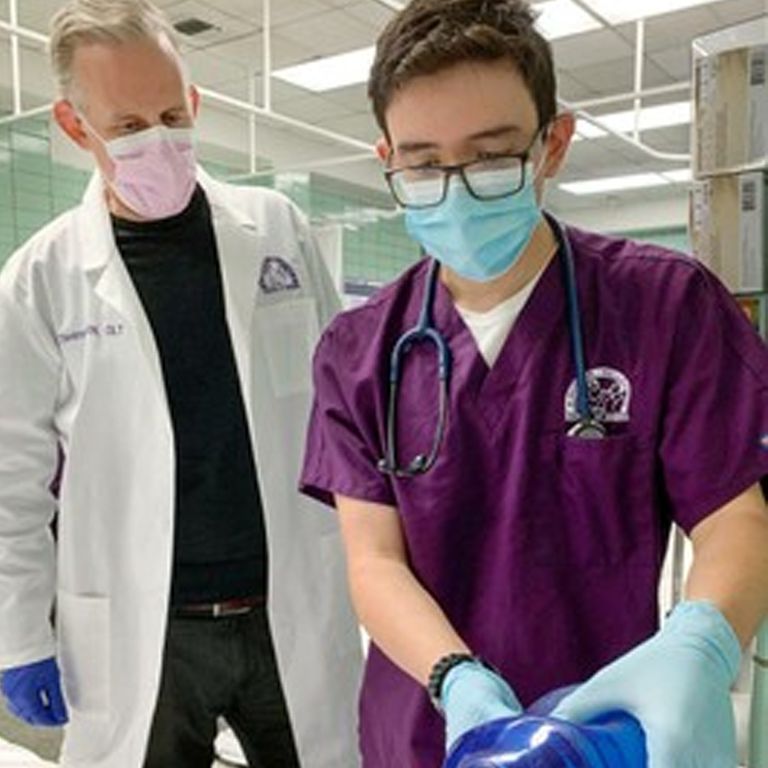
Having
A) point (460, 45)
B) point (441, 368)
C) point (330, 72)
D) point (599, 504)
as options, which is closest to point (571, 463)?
point (599, 504)

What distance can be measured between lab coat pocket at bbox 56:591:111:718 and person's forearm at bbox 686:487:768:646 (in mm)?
952

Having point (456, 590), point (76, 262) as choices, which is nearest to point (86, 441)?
point (76, 262)

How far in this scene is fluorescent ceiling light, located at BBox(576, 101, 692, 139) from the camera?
7.24 m

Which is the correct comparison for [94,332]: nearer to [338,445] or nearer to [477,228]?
[338,445]

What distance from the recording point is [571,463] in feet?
2.93

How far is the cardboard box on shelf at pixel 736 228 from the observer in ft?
6.05

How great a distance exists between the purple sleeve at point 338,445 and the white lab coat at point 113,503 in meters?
0.35

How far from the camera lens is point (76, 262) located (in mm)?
1409

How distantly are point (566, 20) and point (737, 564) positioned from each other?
5.23m

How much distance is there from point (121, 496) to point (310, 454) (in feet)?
1.55

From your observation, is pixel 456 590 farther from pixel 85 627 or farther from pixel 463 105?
pixel 85 627

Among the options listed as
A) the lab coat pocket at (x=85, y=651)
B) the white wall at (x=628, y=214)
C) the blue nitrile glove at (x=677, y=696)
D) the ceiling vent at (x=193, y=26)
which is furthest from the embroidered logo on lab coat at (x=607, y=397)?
the white wall at (x=628, y=214)

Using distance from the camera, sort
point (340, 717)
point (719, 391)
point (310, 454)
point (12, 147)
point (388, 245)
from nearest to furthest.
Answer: point (719, 391)
point (310, 454)
point (340, 717)
point (12, 147)
point (388, 245)

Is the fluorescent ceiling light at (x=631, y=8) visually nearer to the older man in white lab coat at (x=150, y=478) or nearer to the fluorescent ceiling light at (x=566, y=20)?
the fluorescent ceiling light at (x=566, y=20)
